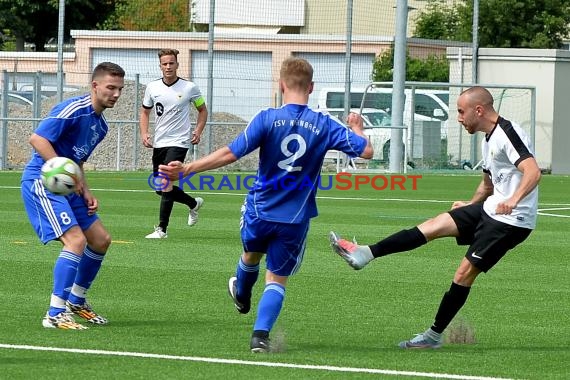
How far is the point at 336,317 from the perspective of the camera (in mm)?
9852

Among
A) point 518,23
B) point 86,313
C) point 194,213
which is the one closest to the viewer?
point 86,313

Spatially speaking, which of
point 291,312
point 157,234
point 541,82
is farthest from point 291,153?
point 541,82

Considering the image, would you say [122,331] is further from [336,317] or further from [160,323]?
[336,317]

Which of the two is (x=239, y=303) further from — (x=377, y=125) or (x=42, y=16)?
(x=42, y=16)

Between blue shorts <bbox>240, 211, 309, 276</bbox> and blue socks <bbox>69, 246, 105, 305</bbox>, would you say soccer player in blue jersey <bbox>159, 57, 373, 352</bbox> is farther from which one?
blue socks <bbox>69, 246, 105, 305</bbox>

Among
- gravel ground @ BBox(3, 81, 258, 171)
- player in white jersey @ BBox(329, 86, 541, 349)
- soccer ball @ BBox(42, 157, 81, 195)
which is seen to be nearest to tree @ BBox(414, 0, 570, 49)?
gravel ground @ BBox(3, 81, 258, 171)

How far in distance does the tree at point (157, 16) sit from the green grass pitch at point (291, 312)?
1281 inches

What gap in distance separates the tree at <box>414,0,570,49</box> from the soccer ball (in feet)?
122

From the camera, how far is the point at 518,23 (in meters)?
46.7

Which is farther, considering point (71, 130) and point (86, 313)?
point (86, 313)

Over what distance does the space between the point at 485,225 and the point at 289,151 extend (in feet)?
4.65

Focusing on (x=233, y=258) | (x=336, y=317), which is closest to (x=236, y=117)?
(x=233, y=258)

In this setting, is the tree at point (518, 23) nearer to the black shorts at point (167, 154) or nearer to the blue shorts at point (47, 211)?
the black shorts at point (167, 154)

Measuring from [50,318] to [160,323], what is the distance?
0.84m
